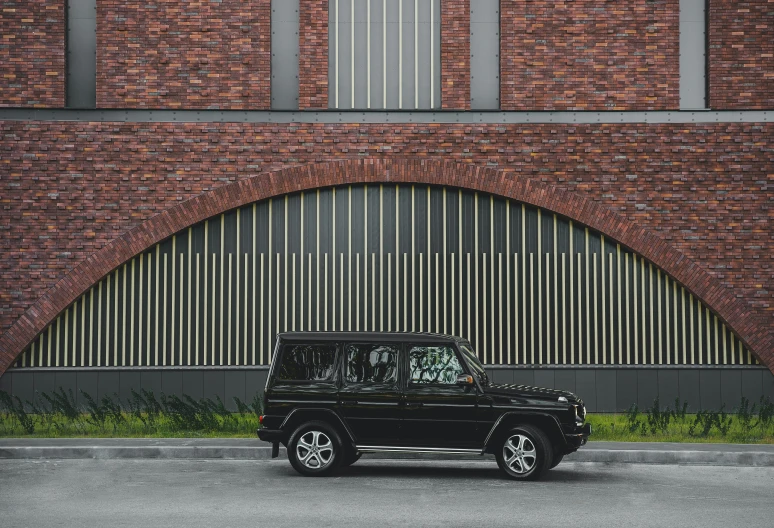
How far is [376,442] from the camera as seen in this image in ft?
39.7

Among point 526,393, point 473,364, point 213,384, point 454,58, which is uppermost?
point 454,58

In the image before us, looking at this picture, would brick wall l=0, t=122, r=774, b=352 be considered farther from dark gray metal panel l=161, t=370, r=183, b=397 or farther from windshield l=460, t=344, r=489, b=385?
windshield l=460, t=344, r=489, b=385

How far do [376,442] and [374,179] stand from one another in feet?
29.2

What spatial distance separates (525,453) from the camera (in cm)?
1183

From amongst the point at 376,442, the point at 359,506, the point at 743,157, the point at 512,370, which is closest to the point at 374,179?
the point at 512,370

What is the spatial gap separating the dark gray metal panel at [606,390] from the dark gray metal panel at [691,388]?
1315 mm

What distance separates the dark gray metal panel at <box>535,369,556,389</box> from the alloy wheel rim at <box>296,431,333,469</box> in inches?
343

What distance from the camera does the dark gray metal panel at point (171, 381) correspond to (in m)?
19.9

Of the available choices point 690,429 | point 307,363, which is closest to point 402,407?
point 307,363

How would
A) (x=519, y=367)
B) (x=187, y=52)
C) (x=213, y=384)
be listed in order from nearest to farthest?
(x=213, y=384) → (x=519, y=367) → (x=187, y=52)

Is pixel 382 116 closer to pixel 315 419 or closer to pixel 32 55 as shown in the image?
pixel 32 55

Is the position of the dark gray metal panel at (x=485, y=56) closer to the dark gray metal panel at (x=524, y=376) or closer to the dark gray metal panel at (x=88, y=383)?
the dark gray metal panel at (x=524, y=376)

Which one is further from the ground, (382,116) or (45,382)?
(382,116)

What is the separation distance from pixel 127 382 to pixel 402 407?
9573mm
